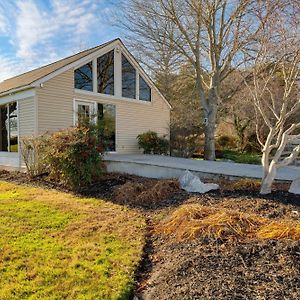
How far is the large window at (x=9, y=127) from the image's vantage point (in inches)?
461

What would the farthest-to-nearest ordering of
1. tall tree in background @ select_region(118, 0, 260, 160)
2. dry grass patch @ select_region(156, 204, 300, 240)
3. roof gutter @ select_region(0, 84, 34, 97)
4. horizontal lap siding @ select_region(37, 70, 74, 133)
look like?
tall tree in background @ select_region(118, 0, 260, 160) < horizontal lap siding @ select_region(37, 70, 74, 133) < roof gutter @ select_region(0, 84, 34, 97) < dry grass patch @ select_region(156, 204, 300, 240)

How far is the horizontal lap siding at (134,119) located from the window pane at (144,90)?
35 cm

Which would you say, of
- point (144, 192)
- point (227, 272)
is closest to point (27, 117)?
point (144, 192)

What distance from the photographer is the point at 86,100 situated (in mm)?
12031

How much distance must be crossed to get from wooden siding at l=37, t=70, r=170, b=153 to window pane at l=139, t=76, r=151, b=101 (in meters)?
0.29

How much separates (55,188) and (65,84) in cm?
470

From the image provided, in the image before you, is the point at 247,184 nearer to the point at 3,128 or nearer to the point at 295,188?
the point at 295,188

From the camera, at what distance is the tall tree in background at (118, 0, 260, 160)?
1334 cm

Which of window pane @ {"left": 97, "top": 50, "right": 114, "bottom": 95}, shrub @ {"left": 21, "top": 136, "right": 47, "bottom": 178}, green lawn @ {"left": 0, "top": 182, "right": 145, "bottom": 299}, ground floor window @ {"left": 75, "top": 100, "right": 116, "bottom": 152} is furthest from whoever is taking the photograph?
window pane @ {"left": 97, "top": 50, "right": 114, "bottom": 95}

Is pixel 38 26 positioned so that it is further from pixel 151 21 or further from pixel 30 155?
pixel 30 155

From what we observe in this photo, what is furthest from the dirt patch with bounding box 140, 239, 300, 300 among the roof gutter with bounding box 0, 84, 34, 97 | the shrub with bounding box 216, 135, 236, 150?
the shrub with bounding box 216, 135, 236, 150

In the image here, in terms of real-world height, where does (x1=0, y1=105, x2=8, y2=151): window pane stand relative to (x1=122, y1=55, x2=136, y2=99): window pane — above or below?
below

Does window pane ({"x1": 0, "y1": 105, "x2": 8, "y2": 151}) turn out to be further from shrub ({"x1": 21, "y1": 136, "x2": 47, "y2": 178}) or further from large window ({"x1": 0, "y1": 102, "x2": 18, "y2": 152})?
shrub ({"x1": 21, "y1": 136, "x2": 47, "y2": 178})

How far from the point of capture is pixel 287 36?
5441 millimetres
